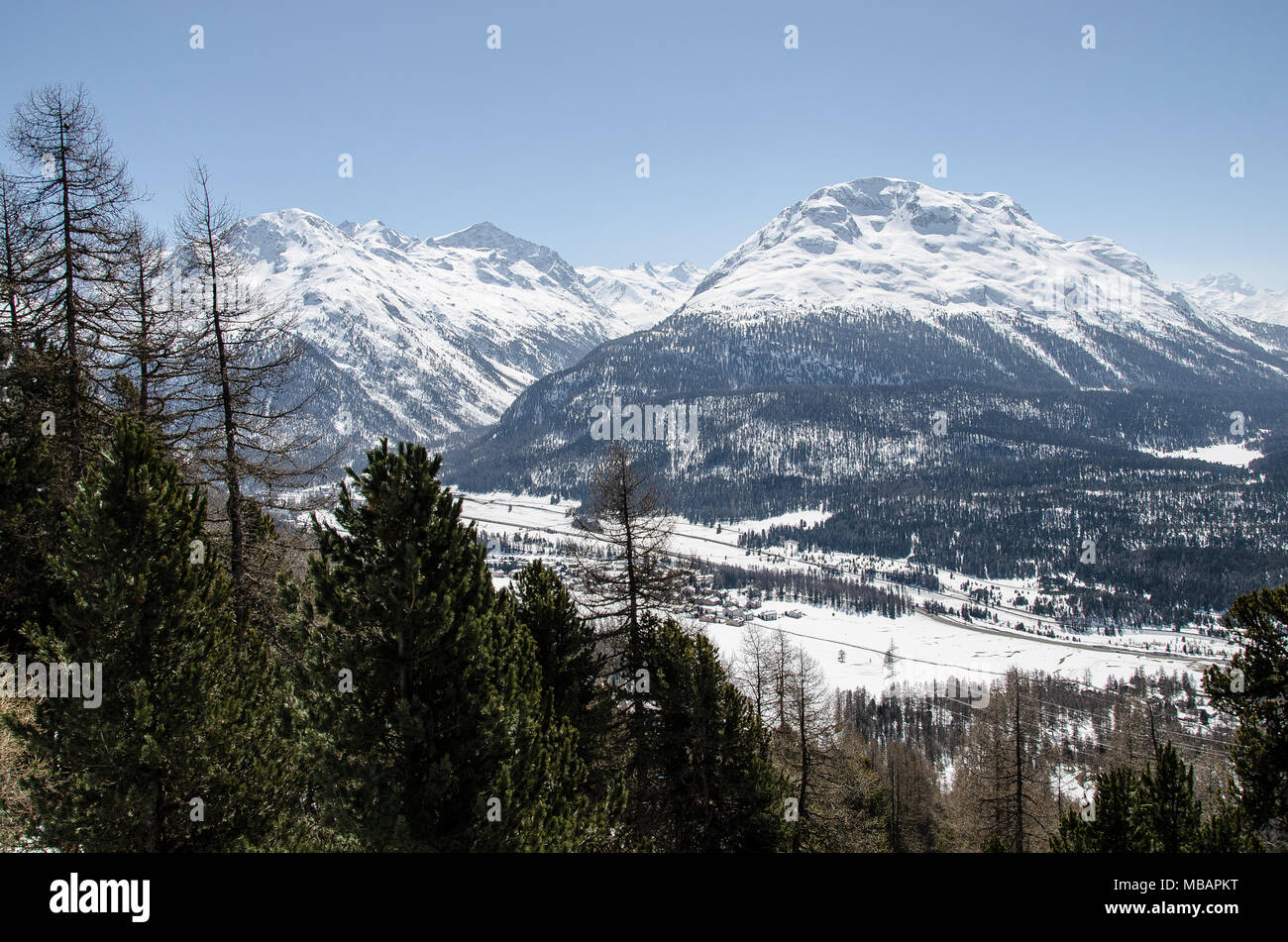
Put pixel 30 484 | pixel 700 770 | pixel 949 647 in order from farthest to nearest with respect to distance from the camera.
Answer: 1. pixel 949 647
2. pixel 700 770
3. pixel 30 484

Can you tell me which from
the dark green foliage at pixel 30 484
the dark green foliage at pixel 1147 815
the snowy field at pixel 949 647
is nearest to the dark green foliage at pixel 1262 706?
the dark green foliage at pixel 1147 815

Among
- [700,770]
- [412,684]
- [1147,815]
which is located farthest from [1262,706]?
[412,684]

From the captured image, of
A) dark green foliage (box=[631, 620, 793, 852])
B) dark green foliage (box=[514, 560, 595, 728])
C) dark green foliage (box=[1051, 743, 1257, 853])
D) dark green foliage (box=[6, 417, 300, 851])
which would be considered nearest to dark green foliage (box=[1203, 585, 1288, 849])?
dark green foliage (box=[1051, 743, 1257, 853])

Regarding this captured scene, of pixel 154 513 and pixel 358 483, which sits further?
pixel 154 513

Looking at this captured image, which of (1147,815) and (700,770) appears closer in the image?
(700,770)

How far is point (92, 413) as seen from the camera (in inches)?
833

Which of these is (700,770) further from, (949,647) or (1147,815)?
(949,647)

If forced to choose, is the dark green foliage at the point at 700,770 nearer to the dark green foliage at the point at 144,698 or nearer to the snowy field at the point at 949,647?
the dark green foliage at the point at 144,698

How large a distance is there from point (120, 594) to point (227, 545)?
9165 millimetres

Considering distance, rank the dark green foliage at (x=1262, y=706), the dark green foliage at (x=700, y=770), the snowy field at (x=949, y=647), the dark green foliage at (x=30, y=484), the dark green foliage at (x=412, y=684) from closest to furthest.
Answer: the dark green foliage at (x=412, y=684) < the dark green foliage at (x=1262, y=706) < the dark green foliage at (x=30, y=484) < the dark green foliage at (x=700, y=770) < the snowy field at (x=949, y=647)

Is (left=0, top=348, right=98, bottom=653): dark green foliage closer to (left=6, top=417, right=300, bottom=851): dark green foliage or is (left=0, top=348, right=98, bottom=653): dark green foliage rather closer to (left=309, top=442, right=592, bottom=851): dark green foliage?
(left=6, top=417, right=300, bottom=851): dark green foliage

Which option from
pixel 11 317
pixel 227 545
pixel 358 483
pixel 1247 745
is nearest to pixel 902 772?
pixel 1247 745

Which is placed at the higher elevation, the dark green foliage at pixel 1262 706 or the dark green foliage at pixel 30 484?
the dark green foliage at pixel 30 484
